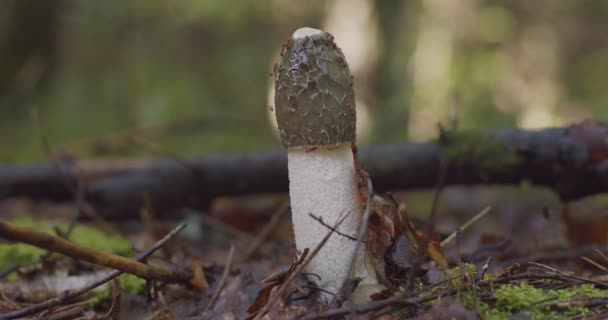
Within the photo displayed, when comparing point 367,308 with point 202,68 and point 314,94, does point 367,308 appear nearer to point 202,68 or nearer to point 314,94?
point 314,94

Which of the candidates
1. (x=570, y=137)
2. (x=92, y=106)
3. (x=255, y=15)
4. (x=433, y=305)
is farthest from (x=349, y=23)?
(x=433, y=305)

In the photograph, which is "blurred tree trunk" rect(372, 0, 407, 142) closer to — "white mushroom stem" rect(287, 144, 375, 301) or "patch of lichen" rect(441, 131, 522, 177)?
"patch of lichen" rect(441, 131, 522, 177)

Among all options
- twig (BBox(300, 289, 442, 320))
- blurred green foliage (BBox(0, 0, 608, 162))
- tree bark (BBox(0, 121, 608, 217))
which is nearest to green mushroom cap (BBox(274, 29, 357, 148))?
twig (BBox(300, 289, 442, 320))

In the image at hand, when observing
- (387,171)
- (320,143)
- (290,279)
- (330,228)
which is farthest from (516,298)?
(387,171)

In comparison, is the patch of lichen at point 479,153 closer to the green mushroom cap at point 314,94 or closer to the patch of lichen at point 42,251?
the green mushroom cap at point 314,94

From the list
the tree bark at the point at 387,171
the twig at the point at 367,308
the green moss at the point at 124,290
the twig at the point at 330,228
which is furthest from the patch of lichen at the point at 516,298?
the tree bark at the point at 387,171

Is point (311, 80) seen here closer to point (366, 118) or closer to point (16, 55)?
point (366, 118)
